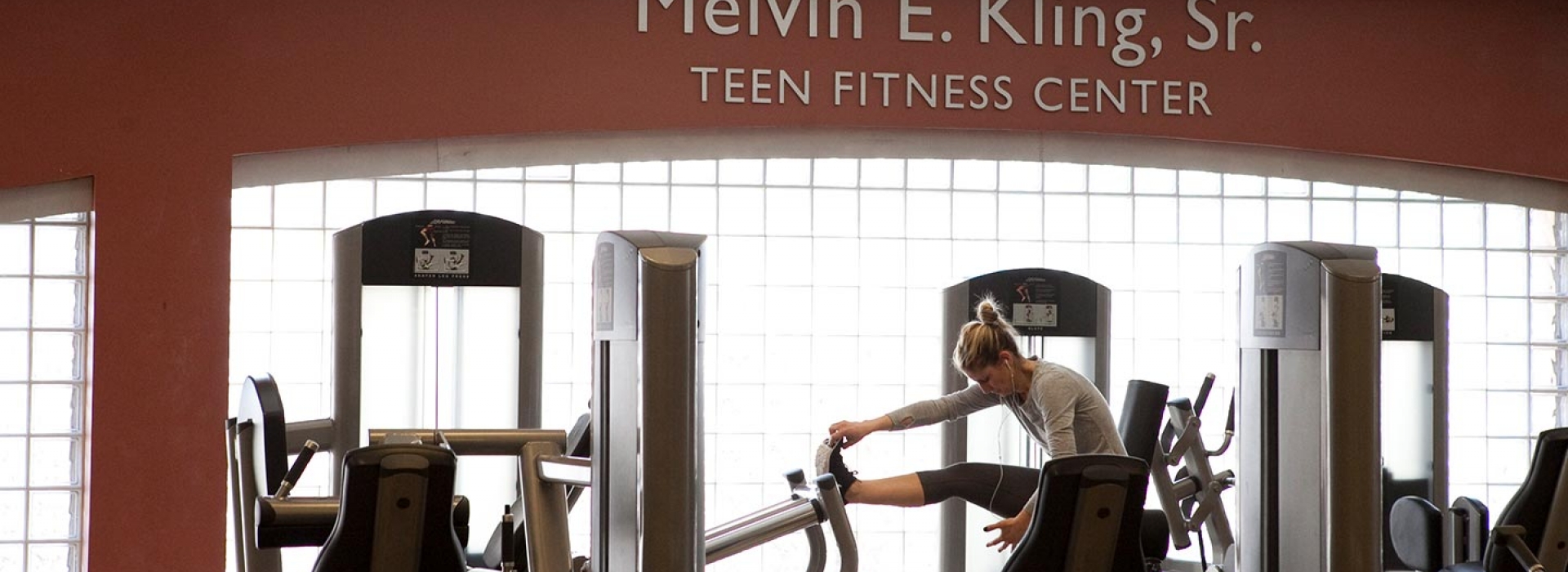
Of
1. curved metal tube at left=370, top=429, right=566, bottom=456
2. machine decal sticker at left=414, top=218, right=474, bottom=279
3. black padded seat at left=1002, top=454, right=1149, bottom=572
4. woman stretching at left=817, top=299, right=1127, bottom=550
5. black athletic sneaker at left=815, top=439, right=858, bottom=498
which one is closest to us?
black padded seat at left=1002, top=454, right=1149, bottom=572

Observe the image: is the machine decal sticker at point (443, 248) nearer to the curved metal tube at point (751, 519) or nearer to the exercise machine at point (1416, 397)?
the curved metal tube at point (751, 519)

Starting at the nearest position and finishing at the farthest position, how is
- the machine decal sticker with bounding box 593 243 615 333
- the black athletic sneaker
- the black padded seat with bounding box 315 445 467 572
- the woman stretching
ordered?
the black padded seat with bounding box 315 445 467 572 < the machine decal sticker with bounding box 593 243 615 333 < the black athletic sneaker < the woman stretching

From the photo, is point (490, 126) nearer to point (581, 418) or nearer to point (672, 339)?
point (581, 418)

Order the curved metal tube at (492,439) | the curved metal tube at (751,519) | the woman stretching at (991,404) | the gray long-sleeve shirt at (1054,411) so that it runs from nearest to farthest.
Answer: the curved metal tube at (751,519), the curved metal tube at (492,439), the woman stretching at (991,404), the gray long-sleeve shirt at (1054,411)

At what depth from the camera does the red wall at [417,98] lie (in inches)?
213

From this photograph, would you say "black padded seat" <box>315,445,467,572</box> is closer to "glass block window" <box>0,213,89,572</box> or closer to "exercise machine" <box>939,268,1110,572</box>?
"exercise machine" <box>939,268,1110,572</box>

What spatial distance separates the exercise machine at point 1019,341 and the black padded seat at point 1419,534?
1.56m

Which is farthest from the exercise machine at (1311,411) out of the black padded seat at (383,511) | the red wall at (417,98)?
the red wall at (417,98)

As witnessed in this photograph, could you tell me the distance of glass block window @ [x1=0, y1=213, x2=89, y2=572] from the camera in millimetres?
5578

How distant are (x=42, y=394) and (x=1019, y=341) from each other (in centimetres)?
379

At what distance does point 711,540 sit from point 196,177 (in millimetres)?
3311

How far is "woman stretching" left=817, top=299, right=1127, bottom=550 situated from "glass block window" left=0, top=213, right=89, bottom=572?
3289 mm

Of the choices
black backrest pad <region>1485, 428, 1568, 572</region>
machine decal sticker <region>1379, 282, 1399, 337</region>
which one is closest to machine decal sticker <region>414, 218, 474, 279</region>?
black backrest pad <region>1485, 428, 1568, 572</region>

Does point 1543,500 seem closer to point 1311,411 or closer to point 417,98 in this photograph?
point 1311,411
